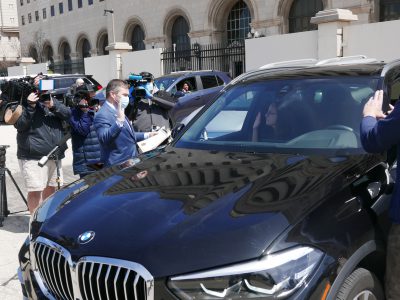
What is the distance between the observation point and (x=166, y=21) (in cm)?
3538

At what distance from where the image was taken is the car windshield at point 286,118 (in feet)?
10.2

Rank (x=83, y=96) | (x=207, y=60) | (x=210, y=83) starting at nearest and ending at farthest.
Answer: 1. (x=83, y=96)
2. (x=210, y=83)
3. (x=207, y=60)

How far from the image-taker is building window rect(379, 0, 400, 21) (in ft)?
76.0

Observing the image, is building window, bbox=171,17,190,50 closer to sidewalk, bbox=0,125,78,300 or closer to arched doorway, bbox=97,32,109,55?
arched doorway, bbox=97,32,109,55

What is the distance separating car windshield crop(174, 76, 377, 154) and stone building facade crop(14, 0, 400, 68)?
21497mm

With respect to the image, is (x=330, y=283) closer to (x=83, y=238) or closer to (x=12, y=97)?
(x=83, y=238)

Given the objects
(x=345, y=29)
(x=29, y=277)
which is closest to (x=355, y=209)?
(x=29, y=277)

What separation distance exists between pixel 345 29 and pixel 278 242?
47.9ft

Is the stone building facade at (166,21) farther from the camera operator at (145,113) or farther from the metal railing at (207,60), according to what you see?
the camera operator at (145,113)

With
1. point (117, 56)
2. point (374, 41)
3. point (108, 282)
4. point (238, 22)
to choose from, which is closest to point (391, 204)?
point (108, 282)

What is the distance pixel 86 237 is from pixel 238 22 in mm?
30387

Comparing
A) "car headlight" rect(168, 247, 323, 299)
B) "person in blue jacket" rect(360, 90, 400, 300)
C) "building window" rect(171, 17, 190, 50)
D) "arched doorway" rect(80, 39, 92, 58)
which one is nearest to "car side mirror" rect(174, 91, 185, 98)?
"person in blue jacket" rect(360, 90, 400, 300)

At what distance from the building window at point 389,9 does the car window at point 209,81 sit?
44.8ft

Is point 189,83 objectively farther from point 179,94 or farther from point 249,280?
point 249,280
